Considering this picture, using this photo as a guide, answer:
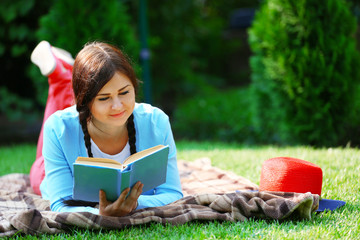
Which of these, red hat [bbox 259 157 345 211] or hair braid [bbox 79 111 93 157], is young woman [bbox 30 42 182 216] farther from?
red hat [bbox 259 157 345 211]

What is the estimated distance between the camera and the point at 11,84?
792cm

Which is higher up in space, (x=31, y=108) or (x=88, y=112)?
(x=88, y=112)

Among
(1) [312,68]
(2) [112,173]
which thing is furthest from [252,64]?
(2) [112,173]

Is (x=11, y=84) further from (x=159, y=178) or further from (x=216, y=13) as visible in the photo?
(x=216, y=13)

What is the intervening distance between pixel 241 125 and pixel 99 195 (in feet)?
16.2

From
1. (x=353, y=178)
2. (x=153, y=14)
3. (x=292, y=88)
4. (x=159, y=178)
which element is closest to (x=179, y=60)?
(x=153, y=14)

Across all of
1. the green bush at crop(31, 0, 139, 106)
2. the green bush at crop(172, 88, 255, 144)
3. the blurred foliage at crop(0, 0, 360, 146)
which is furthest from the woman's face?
the green bush at crop(172, 88, 255, 144)

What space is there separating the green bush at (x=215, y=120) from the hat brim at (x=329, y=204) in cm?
400

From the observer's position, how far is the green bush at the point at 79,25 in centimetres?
645

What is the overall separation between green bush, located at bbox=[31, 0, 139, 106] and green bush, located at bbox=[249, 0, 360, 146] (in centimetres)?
224

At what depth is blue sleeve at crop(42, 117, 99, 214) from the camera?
271 centimetres

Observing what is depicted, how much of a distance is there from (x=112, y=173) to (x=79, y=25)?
4649 mm

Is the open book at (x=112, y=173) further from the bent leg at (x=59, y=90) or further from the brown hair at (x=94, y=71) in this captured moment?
the bent leg at (x=59, y=90)

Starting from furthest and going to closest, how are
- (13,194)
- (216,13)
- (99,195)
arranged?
1. (216,13)
2. (13,194)
3. (99,195)
